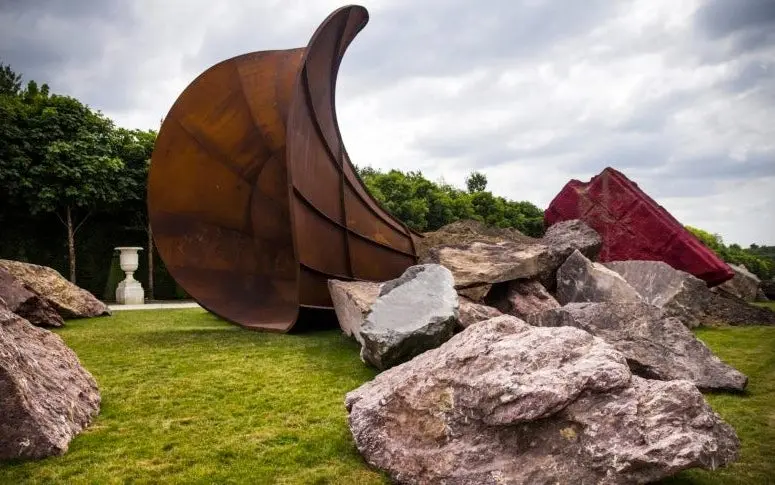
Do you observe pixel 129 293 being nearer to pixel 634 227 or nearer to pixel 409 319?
pixel 409 319

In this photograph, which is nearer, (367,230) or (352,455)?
(352,455)

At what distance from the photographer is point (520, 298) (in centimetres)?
663

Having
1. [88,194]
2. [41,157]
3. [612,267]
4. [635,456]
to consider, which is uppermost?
[41,157]

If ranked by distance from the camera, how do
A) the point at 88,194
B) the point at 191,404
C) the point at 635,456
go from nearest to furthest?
the point at 635,456 → the point at 191,404 → the point at 88,194

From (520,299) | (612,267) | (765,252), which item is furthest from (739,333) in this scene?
(765,252)

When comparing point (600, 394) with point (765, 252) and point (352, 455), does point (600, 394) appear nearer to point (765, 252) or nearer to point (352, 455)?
point (352, 455)

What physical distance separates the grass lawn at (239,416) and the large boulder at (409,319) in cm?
30

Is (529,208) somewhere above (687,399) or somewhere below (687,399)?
above

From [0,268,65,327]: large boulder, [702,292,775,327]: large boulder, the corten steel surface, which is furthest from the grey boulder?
[0,268,65,327]: large boulder

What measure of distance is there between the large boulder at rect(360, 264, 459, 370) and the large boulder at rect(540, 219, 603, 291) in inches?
112

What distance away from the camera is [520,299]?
661 cm

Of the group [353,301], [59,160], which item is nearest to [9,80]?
[59,160]

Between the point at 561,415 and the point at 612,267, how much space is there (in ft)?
20.6

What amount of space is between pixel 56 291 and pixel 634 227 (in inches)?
369
